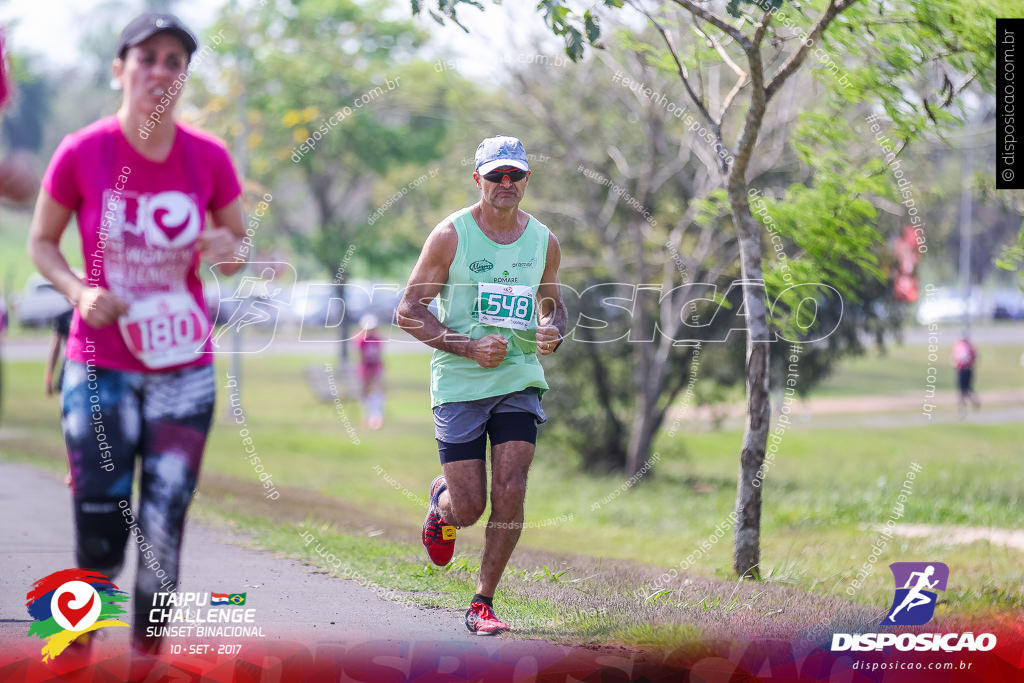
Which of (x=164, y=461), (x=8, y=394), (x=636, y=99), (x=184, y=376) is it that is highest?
(x=636, y=99)

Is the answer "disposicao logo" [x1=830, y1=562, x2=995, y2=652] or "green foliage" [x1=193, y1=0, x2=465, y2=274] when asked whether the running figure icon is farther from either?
"green foliage" [x1=193, y1=0, x2=465, y2=274]

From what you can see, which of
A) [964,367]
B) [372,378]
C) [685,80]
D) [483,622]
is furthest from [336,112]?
[483,622]

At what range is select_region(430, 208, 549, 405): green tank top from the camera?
205 inches

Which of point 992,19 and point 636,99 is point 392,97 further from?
point 992,19

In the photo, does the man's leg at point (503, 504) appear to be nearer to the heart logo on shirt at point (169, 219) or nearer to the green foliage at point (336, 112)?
the heart logo on shirt at point (169, 219)

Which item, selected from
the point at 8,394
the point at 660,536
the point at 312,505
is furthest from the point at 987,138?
the point at 8,394

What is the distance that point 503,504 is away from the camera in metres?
5.08

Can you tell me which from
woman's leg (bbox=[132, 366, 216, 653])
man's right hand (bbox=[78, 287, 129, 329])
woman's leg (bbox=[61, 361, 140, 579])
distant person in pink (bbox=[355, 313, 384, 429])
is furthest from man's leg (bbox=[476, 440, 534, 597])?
distant person in pink (bbox=[355, 313, 384, 429])

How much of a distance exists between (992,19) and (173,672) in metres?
5.32

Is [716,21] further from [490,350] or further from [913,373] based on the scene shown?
[913,373]

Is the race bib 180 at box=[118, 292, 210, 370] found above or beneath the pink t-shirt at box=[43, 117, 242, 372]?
beneath

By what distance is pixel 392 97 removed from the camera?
18.4 metres

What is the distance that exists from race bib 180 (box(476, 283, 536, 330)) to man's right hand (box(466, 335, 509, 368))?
13 centimetres

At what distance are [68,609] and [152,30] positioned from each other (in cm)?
224
